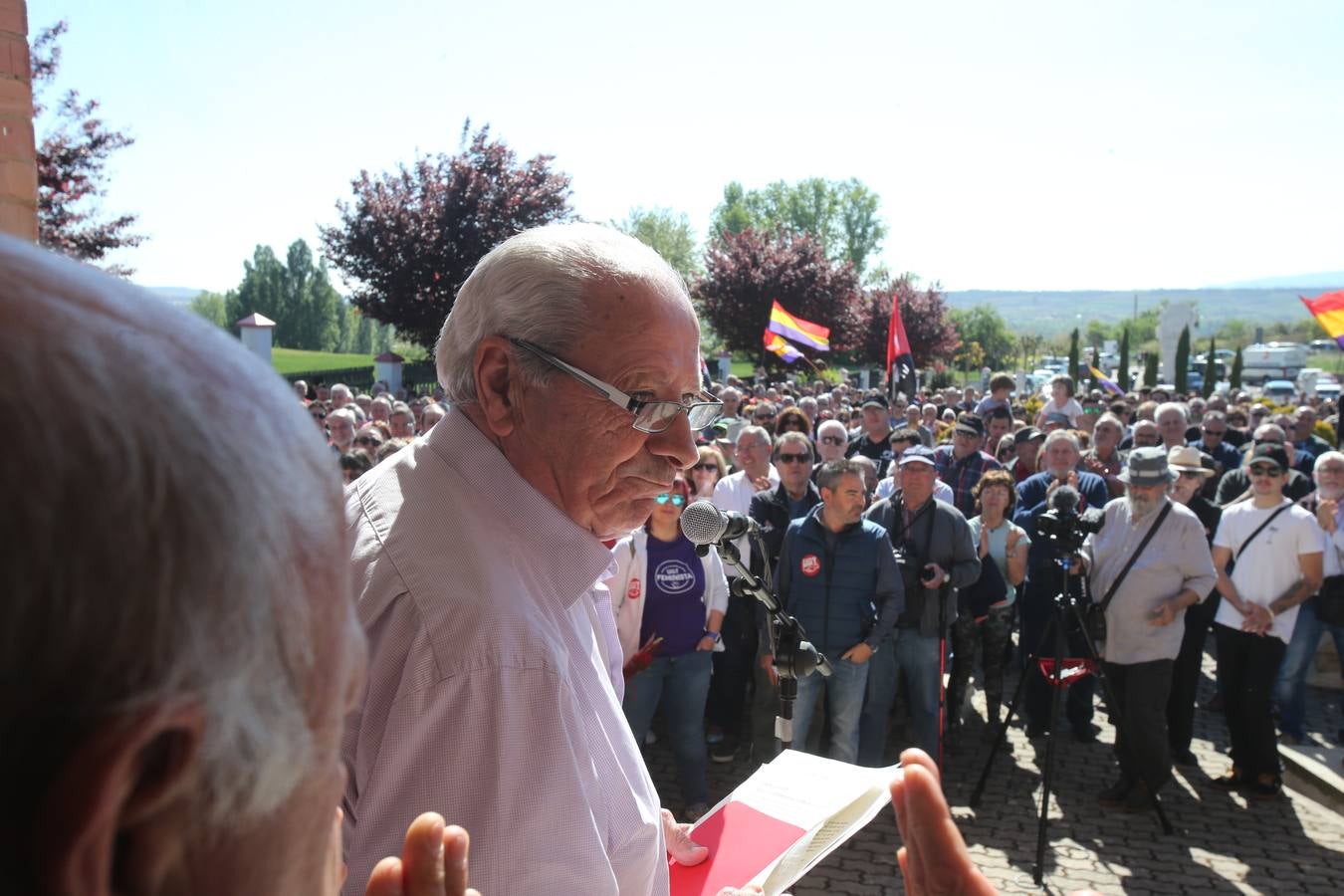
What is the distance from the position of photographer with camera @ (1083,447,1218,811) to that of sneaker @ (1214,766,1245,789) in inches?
26.5

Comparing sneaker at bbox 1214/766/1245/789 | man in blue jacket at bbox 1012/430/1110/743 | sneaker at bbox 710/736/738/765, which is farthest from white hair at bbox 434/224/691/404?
sneaker at bbox 1214/766/1245/789

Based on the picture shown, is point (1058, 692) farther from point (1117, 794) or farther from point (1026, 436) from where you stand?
point (1026, 436)

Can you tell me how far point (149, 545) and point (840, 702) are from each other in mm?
5519

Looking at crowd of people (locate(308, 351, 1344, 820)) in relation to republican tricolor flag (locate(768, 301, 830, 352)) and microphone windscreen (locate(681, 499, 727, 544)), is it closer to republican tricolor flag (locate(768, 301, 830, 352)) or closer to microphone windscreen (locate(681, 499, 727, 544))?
microphone windscreen (locate(681, 499, 727, 544))

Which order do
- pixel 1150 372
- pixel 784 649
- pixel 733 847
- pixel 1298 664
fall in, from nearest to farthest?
pixel 733 847
pixel 784 649
pixel 1298 664
pixel 1150 372

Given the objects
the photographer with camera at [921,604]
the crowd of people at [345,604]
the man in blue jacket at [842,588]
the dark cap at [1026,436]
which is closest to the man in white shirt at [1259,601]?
the photographer with camera at [921,604]

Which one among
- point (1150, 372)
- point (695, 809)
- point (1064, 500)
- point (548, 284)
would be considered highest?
point (548, 284)

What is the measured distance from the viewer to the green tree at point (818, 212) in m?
66.1

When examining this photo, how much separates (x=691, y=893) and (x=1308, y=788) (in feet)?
20.2

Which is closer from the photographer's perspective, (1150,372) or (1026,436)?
(1026,436)

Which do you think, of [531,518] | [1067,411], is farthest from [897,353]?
[531,518]

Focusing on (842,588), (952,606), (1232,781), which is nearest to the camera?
(842,588)

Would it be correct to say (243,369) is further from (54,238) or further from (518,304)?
(54,238)

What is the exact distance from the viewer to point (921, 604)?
5930mm
